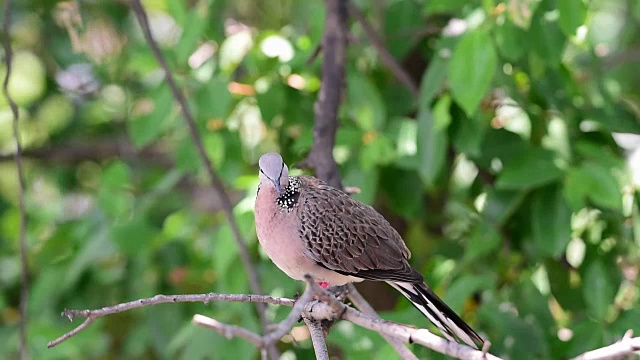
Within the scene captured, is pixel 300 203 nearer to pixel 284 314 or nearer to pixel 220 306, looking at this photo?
pixel 284 314

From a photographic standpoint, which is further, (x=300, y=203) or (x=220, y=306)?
(x=220, y=306)

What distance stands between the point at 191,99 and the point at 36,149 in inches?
78.9

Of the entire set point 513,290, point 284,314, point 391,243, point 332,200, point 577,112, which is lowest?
point 513,290

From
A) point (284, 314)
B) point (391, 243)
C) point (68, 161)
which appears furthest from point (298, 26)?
point (391, 243)

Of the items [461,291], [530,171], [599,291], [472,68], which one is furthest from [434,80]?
[599,291]

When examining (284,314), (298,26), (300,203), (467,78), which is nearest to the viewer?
(300,203)

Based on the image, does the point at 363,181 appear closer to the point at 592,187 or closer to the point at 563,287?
the point at 592,187

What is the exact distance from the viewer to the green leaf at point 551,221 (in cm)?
318

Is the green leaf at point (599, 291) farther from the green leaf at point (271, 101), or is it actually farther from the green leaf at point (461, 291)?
the green leaf at point (271, 101)

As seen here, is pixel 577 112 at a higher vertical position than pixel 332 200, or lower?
lower

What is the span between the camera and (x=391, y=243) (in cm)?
228

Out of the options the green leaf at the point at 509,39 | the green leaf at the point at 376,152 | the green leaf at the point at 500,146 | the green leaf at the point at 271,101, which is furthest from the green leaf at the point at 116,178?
the green leaf at the point at 509,39

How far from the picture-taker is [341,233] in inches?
87.9

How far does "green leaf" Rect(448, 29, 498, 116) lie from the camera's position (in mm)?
2807
